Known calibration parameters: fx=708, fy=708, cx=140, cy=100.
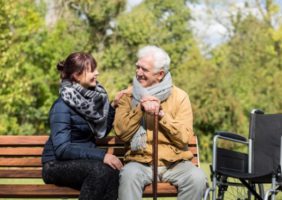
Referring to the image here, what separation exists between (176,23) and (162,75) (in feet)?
68.8

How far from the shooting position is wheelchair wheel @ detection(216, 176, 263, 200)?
16.7 ft

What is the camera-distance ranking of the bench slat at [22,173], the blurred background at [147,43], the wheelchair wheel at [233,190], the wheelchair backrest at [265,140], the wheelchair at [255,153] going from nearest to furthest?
the bench slat at [22,173] < the wheelchair wheel at [233,190] < the wheelchair at [255,153] < the wheelchair backrest at [265,140] < the blurred background at [147,43]

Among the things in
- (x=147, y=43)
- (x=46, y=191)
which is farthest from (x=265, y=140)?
(x=147, y=43)

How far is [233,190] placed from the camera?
604 cm

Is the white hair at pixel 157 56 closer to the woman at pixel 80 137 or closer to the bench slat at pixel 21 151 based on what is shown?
the woman at pixel 80 137

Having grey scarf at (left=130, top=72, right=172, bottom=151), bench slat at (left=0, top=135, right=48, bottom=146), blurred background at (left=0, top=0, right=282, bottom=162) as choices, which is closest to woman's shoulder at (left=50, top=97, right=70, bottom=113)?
grey scarf at (left=130, top=72, right=172, bottom=151)

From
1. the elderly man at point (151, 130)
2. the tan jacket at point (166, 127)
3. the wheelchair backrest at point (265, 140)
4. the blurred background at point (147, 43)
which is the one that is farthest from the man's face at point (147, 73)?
the blurred background at point (147, 43)

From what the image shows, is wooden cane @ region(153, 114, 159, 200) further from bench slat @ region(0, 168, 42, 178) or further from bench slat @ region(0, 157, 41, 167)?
bench slat @ region(0, 157, 41, 167)

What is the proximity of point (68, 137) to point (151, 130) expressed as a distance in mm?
552

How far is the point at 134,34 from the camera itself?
74.2ft

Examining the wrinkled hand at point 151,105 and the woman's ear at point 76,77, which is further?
the woman's ear at point 76,77

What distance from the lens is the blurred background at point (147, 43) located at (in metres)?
19.0

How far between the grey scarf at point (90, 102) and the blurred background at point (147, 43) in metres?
11.3

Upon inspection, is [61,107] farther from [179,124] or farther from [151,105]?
[179,124]
